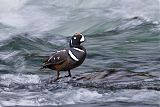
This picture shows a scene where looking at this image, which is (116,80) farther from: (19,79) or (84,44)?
(84,44)

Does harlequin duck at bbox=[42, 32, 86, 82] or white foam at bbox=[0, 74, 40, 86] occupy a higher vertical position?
harlequin duck at bbox=[42, 32, 86, 82]

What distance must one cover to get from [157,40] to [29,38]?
9.09ft

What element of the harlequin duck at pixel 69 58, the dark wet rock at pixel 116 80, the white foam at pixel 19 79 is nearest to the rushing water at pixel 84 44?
the white foam at pixel 19 79

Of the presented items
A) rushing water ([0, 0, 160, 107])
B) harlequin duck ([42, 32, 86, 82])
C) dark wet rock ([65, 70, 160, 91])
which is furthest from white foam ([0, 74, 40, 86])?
dark wet rock ([65, 70, 160, 91])

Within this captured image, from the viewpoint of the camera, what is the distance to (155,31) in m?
13.5

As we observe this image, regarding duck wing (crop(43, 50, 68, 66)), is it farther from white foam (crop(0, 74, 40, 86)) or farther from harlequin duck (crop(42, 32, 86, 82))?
white foam (crop(0, 74, 40, 86))

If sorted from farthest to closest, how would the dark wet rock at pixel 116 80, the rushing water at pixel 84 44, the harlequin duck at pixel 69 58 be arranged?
1. the harlequin duck at pixel 69 58
2. the dark wet rock at pixel 116 80
3. the rushing water at pixel 84 44

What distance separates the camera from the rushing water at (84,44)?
305 inches

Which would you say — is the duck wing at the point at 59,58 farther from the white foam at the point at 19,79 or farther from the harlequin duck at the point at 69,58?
the white foam at the point at 19,79

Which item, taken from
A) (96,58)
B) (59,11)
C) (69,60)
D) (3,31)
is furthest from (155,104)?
(59,11)

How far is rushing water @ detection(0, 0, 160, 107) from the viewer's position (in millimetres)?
7734

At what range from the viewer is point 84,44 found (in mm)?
13195

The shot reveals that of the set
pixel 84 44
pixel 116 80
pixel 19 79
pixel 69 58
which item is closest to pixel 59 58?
pixel 69 58

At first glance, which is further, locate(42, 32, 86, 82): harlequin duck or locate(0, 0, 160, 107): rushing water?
locate(42, 32, 86, 82): harlequin duck
